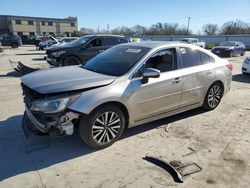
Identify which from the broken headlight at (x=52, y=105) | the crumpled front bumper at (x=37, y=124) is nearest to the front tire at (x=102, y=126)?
the broken headlight at (x=52, y=105)

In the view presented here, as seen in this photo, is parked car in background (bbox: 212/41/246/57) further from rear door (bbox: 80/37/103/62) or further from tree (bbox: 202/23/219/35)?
tree (bbox: 202/23/219/35)

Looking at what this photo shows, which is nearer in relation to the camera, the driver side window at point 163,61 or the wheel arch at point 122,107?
the wheel arch at point 122,107

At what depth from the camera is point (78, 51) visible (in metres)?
10.5

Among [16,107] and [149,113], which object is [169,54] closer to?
[149,113]

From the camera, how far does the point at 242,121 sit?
517 centimetres

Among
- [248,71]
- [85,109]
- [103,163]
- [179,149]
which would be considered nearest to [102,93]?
[85,109]

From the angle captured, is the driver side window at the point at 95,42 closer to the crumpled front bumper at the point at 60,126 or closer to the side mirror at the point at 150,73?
the side mirror at the point at 150,73

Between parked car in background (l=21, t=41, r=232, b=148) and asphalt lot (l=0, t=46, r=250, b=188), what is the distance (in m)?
0.33

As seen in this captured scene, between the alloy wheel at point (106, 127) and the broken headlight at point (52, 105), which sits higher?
the broken headlight at point (52, 105)

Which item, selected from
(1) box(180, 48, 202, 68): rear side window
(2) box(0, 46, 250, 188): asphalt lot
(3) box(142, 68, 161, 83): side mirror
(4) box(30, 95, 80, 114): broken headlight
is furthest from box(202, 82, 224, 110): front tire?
(4) box(30, 95, 80, 114): broken headlight

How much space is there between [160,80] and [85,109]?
5.18 feet

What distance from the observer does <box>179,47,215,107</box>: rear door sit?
484 centimetres

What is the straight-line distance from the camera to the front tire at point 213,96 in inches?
216

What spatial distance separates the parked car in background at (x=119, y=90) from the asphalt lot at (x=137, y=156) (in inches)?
13.1
